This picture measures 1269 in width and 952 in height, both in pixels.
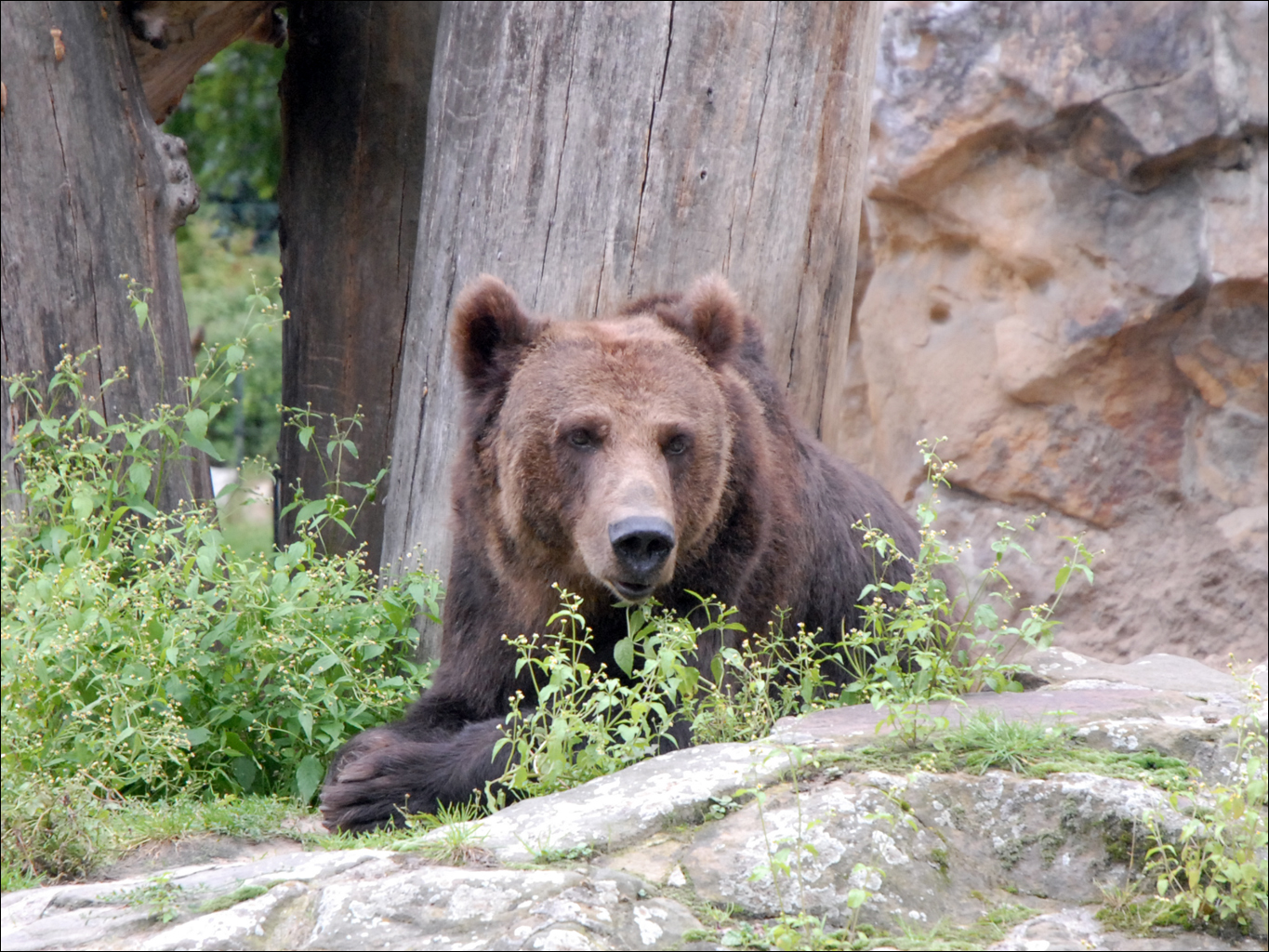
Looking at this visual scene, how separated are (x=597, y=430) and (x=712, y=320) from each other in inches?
25.3

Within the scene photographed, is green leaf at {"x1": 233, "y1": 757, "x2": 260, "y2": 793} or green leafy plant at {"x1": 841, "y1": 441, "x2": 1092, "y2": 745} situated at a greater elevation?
green leafy plant at {"x1": 841, "y1": 441, "x2": 1092, "y2": 745}

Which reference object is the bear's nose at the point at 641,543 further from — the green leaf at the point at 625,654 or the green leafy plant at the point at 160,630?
the green leafy plant at the point at 160,630

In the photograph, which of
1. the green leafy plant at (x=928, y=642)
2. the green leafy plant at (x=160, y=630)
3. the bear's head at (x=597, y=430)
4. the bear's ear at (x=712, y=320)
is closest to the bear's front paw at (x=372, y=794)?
the green leafy plant at (x=160, y=630)

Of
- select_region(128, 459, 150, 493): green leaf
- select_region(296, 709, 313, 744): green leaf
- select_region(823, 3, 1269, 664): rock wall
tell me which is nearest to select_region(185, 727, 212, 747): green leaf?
select_region(296, 709, 313, 744): green leaf

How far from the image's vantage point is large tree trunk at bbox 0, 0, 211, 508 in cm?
537

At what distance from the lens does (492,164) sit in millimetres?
5492

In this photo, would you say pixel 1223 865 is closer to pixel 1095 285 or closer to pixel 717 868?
pixel 717 868

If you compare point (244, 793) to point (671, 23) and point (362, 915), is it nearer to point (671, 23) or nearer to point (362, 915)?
point (362, 915)

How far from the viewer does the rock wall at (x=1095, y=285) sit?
8.04m

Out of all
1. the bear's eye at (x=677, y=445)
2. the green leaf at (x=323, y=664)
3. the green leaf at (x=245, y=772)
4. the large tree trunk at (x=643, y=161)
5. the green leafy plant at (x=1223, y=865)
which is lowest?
the green leaf at (x=245, y=772)

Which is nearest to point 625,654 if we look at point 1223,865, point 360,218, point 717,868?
point 717,868

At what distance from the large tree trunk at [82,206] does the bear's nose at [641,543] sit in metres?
2.35

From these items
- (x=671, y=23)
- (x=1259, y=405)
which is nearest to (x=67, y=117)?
(x=671, y=23)

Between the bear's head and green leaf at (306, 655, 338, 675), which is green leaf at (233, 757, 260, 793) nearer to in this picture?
green leaf at (306, 655, 338, 675)
